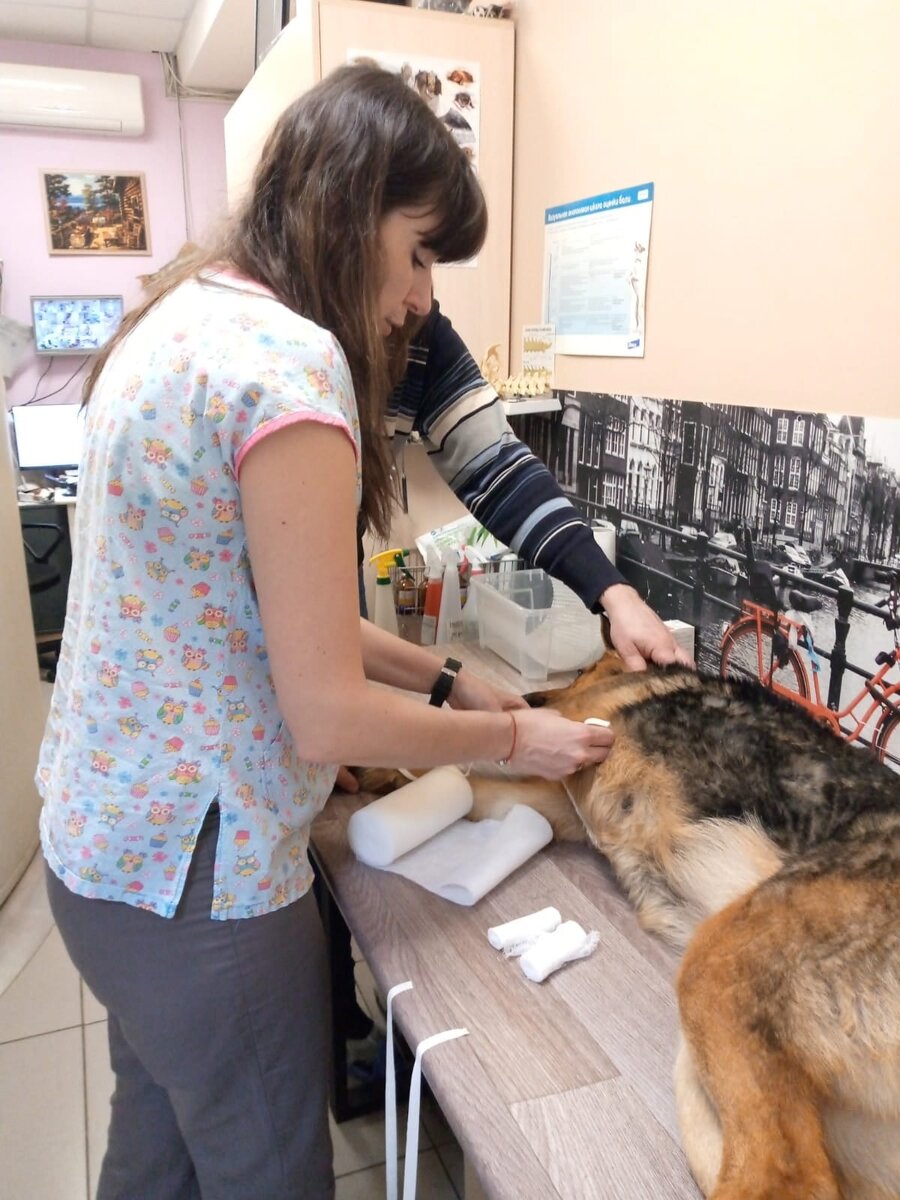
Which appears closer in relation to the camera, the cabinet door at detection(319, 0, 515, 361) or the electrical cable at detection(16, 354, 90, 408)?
the cabinet door at detection(319, 0, 515, 361)

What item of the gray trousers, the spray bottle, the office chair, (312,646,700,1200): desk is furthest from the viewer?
the office chair

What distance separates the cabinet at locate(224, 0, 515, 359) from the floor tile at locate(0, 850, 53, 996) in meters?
1.98

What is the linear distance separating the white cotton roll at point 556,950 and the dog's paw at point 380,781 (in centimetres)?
42

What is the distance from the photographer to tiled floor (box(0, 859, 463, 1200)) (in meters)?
1.68

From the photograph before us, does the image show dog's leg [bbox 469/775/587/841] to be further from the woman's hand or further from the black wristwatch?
the woman's hand

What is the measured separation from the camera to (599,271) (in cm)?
197

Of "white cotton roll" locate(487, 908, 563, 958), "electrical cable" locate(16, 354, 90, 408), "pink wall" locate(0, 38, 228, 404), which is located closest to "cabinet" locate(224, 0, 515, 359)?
"white cotton roll" locate(487, 908, 563, 958)

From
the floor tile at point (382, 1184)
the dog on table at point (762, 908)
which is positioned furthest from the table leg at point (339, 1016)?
the dog on table at point (762, 908)

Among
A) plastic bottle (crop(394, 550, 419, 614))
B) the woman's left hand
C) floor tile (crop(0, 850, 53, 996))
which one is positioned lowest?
floor tile (crop(0, 850, 53, 996))

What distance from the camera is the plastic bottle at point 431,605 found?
7.11ft

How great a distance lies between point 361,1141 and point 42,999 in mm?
969

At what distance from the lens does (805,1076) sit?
2.78 feet

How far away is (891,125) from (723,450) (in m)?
0.57

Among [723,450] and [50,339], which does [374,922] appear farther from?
[50,339]
